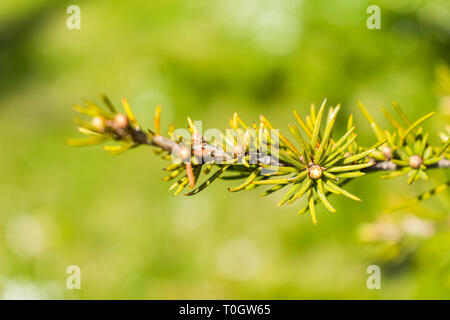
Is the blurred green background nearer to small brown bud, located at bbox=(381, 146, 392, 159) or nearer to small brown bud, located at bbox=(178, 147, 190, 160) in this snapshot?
small brown bud, located at bbox=(381, 146, 392, 159)

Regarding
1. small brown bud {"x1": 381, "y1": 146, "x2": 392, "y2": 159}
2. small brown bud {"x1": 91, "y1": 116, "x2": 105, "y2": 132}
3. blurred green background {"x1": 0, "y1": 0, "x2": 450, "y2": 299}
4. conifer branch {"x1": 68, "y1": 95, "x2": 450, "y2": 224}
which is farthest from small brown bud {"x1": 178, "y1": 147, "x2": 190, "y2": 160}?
blurred green background {"x1": 0, "y1": 0, "x2": 450, "y2": 299}

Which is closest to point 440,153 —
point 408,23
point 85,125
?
point 85,125

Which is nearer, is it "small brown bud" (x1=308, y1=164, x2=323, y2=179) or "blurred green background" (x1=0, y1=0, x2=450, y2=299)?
"small brown bud" (x1=308, y1=164, x2=323, y2=179)

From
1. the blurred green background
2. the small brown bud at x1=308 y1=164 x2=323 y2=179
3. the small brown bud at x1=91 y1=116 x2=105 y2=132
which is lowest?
the small brown bud at x1=308 y1=164 x2=323 y2=179

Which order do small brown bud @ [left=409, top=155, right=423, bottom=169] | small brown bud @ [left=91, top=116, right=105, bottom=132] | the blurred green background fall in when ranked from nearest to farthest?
small brown bud @ [left=91, top=116, right=105, bottom=132] < small brown bud @ [left=409, top=155, right=423, bottom=169] < the blurred green background

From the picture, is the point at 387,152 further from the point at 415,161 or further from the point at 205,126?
the point at 205,126

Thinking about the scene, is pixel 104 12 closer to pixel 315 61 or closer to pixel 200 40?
pixel 200 40

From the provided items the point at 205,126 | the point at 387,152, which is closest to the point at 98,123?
the point at 387,152

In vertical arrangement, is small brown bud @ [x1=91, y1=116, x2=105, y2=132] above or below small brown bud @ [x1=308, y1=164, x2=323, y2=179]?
above
